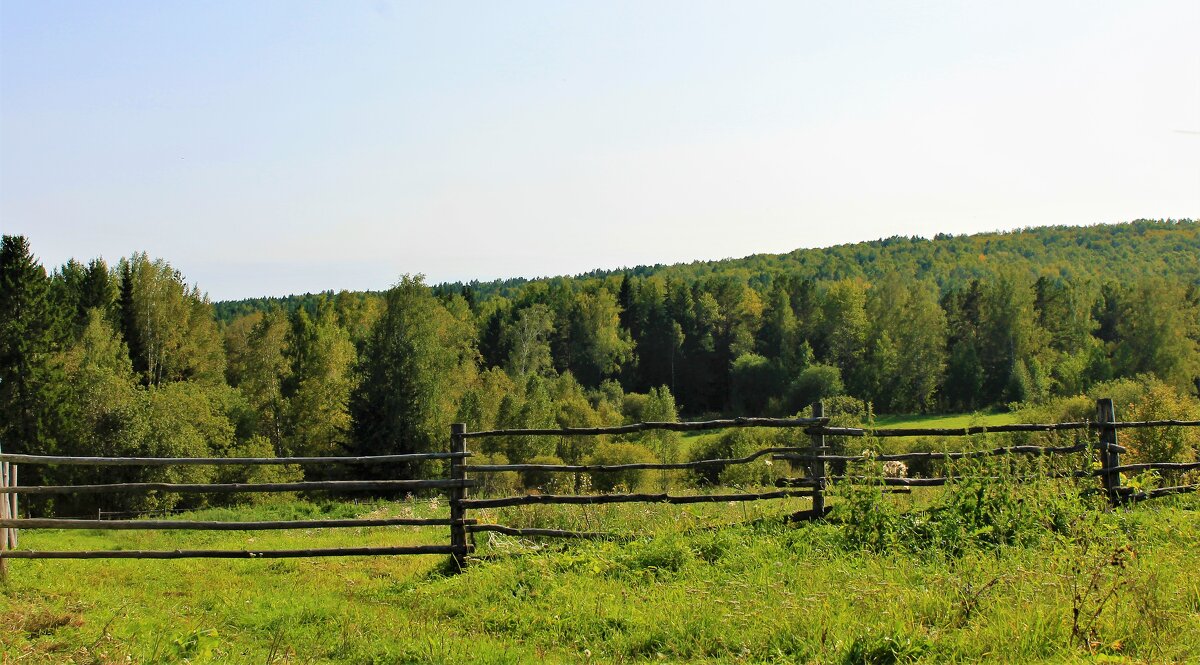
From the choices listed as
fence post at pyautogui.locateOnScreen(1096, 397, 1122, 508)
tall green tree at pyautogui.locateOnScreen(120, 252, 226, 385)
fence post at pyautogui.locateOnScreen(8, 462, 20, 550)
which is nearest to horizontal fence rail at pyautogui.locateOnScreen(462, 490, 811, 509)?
fence post at pyautogui.locateOnScreen(1096, 397, 1122, 508)

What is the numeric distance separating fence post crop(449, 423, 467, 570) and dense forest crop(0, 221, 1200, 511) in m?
26.8

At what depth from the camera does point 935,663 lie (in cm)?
468

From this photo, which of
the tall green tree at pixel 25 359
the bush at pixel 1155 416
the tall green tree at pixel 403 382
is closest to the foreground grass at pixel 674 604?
the bush at pixel 1155 416

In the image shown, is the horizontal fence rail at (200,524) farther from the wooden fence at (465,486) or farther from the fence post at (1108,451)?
the fence post at (1108,451)

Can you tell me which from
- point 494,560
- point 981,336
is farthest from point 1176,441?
point 981,336

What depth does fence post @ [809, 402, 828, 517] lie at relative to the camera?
27.6 ft

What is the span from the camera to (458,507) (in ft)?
27.5

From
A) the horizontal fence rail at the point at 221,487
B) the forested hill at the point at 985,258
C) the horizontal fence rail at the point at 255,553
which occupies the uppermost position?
the forested hill at the point at 985,258

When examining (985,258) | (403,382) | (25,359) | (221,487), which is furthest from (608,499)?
(985,258)

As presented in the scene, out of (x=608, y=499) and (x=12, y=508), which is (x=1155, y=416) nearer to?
(x=608, y=499)

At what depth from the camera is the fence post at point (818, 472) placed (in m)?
8.41

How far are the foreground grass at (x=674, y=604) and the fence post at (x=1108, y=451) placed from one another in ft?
1.92

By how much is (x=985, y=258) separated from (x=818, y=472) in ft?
411

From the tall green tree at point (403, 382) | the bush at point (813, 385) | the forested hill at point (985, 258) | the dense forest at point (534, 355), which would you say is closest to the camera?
the dense forest at point (534, 355)
